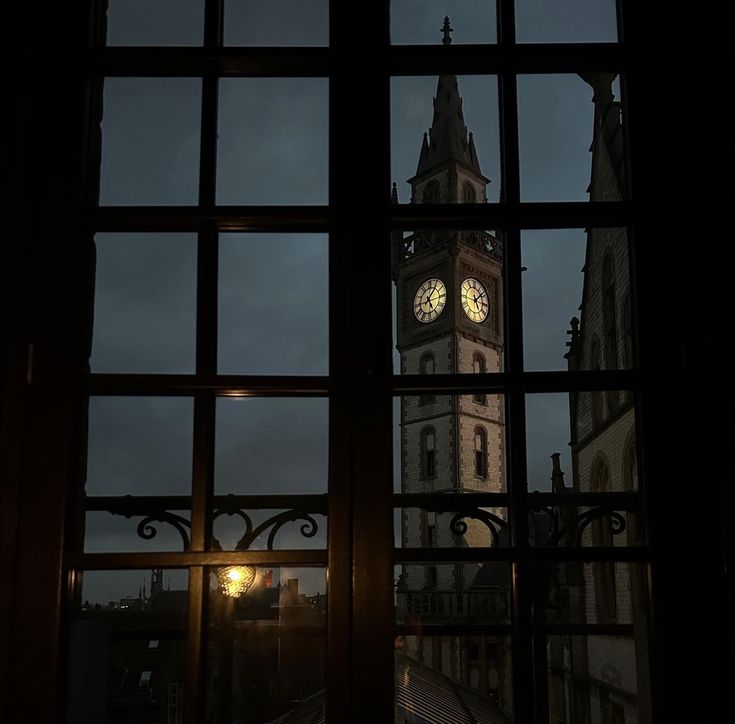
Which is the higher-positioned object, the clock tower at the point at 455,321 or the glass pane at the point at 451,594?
the clock tower at the point at 455,321

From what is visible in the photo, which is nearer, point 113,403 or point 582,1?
point 113,403

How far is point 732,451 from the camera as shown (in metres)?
1.75

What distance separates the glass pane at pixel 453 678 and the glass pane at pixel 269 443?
37 centimetres

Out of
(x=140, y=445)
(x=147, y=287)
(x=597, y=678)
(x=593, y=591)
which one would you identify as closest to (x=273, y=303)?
(x=147, y=287)

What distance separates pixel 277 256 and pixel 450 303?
59 cm

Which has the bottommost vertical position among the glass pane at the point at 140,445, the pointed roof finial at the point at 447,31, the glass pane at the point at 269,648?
the glass pane at the point at 269,648

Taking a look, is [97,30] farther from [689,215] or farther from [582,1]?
[689,215]

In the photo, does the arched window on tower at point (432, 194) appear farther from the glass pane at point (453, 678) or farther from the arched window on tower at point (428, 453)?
the glass pane at point (453, 678)

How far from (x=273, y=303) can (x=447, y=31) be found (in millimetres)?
673

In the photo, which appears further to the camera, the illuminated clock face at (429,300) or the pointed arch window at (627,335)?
the illuminated clock face at (429,300)

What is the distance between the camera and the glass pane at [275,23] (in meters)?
2.04

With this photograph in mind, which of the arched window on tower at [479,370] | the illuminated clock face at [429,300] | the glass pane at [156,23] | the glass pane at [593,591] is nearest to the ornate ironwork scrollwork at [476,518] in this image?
the glass pane at [593,591]

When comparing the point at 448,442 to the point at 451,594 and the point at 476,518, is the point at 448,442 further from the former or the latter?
the point at 451,594

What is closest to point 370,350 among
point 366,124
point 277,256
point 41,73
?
point 277,256
